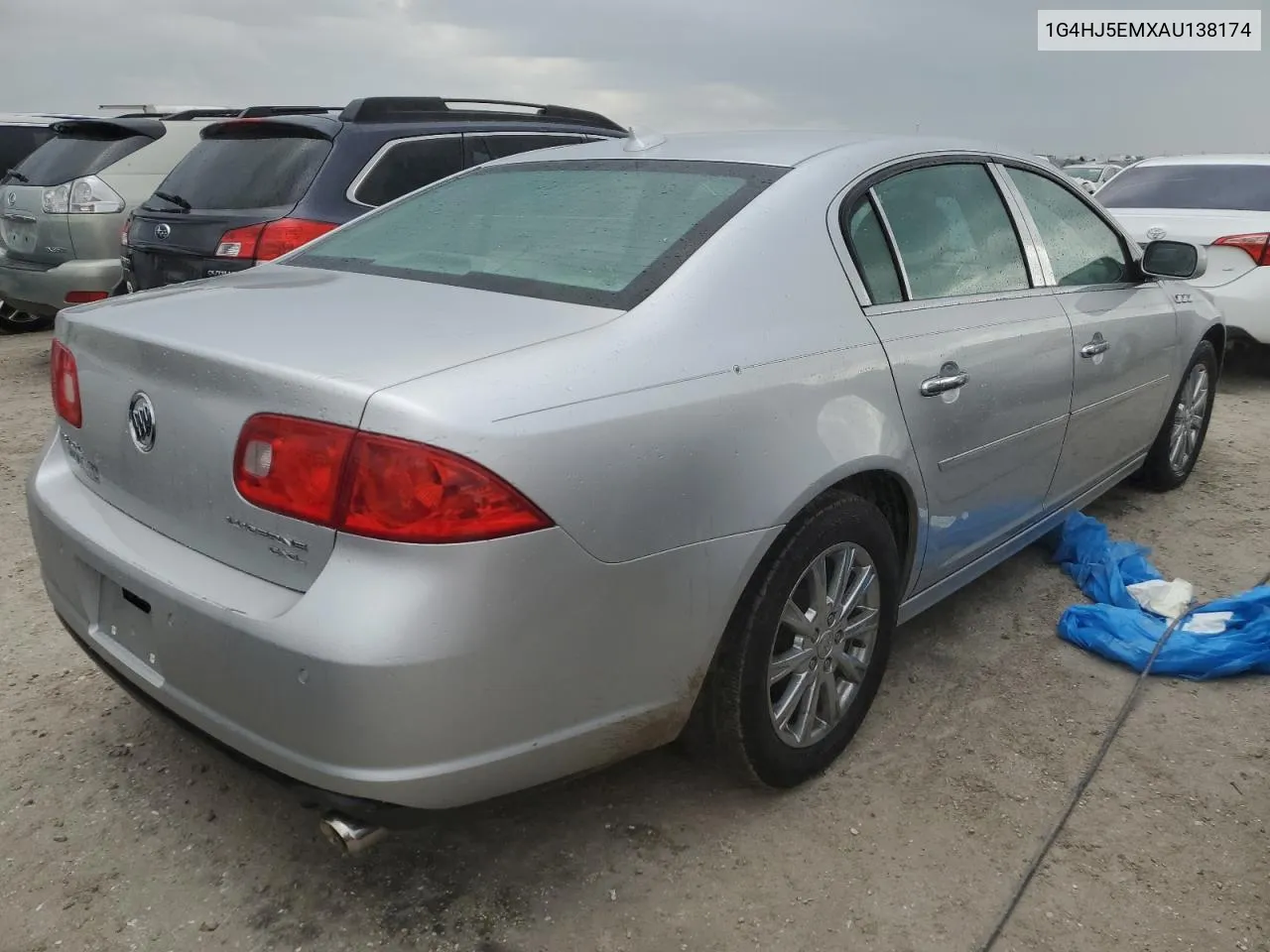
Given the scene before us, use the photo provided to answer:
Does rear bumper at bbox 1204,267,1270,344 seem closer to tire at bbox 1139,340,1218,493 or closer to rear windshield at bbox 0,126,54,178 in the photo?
tire at bbox 1139,340,1218,493

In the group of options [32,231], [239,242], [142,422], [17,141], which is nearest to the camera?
[142,422]

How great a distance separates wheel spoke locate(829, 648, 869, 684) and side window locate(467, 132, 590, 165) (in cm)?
350

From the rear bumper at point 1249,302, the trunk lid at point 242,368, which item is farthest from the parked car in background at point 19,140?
the rear bumper at point 1249,302

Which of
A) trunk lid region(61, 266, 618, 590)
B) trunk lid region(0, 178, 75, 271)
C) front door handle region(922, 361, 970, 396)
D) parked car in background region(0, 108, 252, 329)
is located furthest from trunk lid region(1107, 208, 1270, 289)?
trunk lid region(0, 178, 75, 271)

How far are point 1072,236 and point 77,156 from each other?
20.2 ft

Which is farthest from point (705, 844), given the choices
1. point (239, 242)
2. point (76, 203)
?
point (76, 203)

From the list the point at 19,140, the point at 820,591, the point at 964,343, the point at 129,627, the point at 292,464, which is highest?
the point at 19,140

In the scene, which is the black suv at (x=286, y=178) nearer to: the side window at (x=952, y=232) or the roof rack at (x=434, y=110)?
the roof rack at (x=434, y=110)

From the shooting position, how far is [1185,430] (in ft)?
15.7

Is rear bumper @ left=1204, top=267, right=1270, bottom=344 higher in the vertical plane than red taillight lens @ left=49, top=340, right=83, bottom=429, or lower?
lower

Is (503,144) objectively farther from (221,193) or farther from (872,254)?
(872,254)

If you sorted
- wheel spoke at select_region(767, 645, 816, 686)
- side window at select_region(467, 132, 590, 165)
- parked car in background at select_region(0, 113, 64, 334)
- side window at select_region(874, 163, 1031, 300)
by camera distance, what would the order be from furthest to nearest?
parked car in background at select_region(0, 113, 64, 334)
side window at select_region(467, 132, 590, 165)
side window at select_region(874, 163, 1031, 300)
wheel spoke at select_region(767, 645, 816, 686)

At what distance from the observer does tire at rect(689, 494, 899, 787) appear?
2.27 m

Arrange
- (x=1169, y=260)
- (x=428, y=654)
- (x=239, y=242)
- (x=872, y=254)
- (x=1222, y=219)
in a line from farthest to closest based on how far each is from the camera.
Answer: (x=1222, y=219)
(x=239, y=242)
(x=1169, y=260)
(x=872, y=254)
(x=428, y=654)
